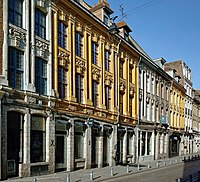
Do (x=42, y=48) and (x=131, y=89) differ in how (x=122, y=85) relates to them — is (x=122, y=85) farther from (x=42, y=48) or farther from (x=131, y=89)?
(x=42, y=48)

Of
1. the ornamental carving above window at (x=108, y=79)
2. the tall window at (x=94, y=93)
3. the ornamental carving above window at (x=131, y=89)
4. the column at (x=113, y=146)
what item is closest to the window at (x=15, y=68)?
the tall window at (x=94, y=93)

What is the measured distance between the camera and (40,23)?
693 inches

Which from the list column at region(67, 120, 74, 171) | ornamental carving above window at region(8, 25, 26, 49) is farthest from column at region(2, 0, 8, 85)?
column at region(67, 120, 74, 171)

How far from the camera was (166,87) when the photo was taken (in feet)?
137

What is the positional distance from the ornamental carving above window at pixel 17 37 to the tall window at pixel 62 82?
385 cm

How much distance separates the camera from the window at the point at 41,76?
17.0m

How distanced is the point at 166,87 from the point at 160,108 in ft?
14.8

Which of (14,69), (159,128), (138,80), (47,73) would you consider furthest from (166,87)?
(14,69)

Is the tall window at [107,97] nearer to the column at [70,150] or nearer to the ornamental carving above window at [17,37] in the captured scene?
the column at [70,150]

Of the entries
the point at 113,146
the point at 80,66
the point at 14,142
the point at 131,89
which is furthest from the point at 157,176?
the point at 131,89

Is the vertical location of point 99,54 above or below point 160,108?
above

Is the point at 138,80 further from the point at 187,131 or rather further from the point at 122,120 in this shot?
the point at 187,131

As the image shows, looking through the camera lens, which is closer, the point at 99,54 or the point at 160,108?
the point at 99,54

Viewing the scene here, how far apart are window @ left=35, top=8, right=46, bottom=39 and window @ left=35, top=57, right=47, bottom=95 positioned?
1.73 m
